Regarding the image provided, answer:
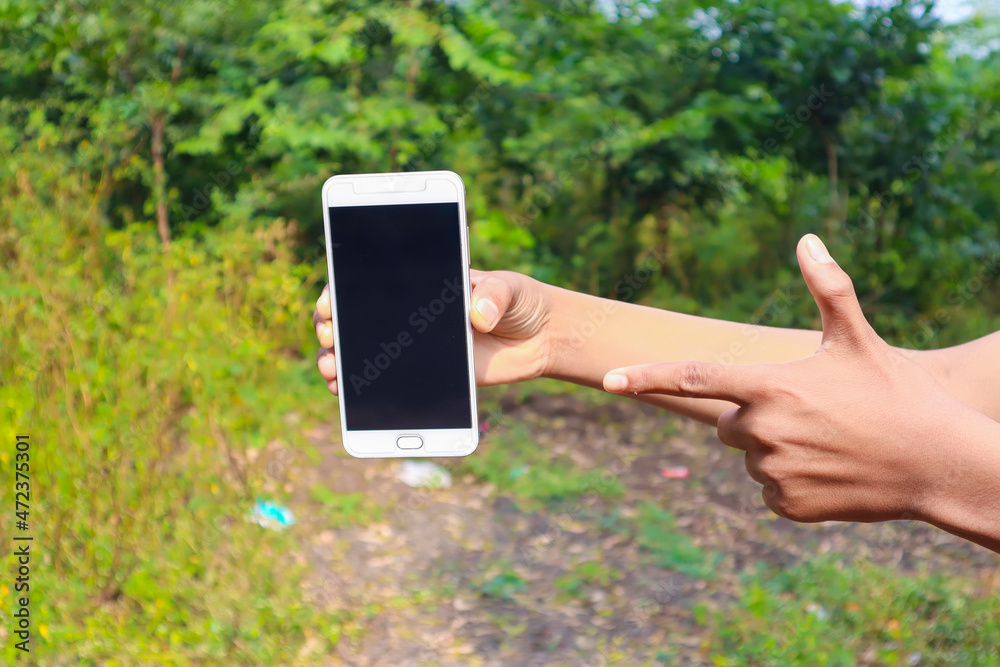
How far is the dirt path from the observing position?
10.3ft

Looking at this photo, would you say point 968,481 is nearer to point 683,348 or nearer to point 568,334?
point 683,348

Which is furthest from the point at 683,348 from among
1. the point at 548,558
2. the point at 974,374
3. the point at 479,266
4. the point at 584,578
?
the point at 479,266

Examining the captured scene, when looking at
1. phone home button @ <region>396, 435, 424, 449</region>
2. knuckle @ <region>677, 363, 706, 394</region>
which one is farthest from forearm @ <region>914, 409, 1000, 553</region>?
phone home button @ <region>396, 435, 424, 449</region>

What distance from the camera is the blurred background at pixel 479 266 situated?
2951mm

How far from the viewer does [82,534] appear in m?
2.86

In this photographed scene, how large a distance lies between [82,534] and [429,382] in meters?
1.89

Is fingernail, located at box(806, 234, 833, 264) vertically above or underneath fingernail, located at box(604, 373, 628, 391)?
above

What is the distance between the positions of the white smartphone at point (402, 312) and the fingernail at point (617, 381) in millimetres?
347

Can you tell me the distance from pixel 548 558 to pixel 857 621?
1316mm

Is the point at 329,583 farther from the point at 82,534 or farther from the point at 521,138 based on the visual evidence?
the point at 521,138

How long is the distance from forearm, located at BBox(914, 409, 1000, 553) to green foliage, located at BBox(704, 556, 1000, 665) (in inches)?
65.5

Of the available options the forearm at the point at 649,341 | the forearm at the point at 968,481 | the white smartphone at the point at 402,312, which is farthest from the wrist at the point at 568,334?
the forearm at the point at 968,481

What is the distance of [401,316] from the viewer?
→ 1.58 meters

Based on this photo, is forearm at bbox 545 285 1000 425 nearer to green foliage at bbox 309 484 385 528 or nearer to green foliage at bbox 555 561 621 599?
green foliage at bbox 555 561 621 599
